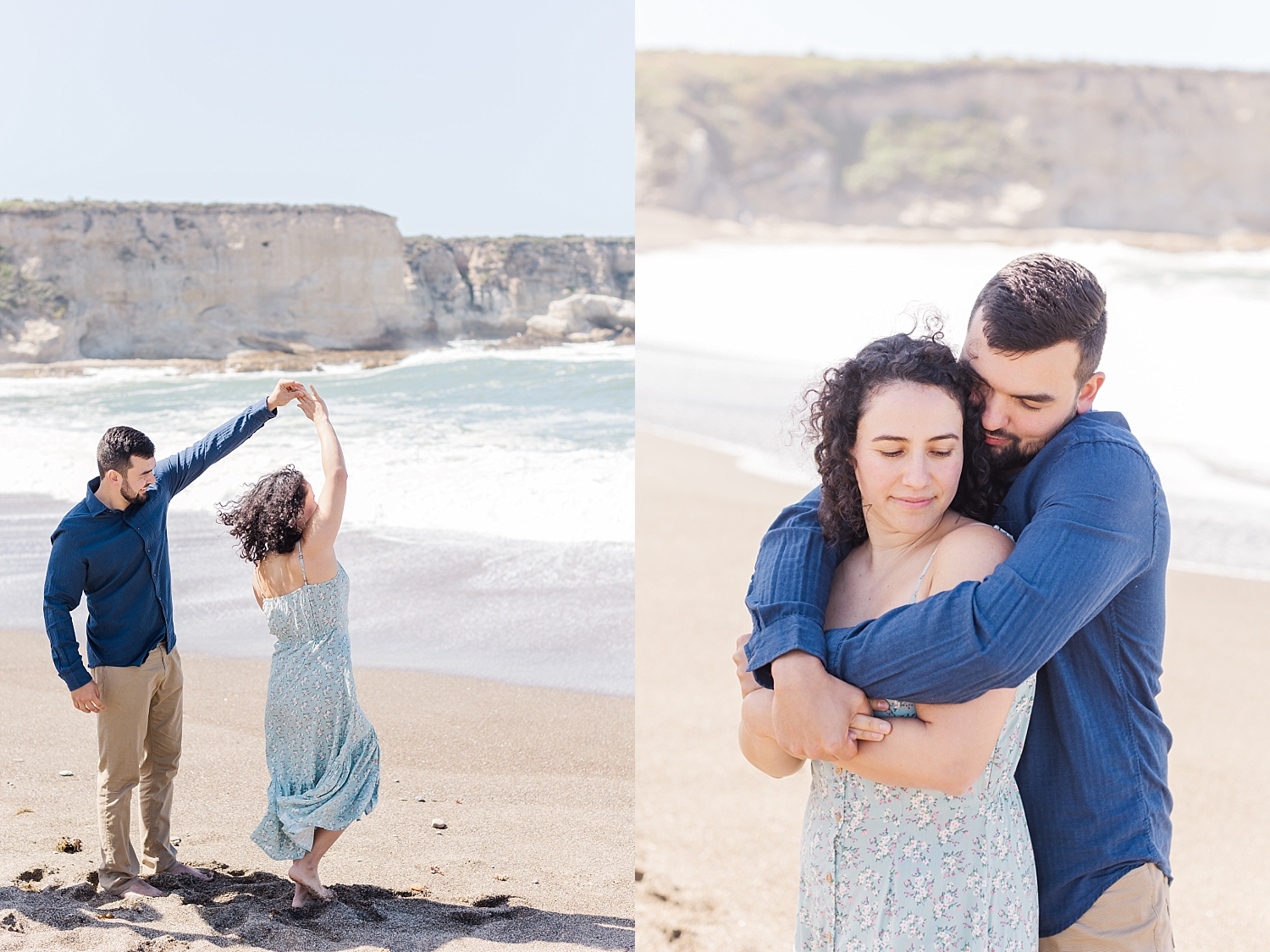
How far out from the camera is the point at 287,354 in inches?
346

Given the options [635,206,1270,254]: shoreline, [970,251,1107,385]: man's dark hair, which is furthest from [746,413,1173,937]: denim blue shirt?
[635,206,1270,254]: shoreline

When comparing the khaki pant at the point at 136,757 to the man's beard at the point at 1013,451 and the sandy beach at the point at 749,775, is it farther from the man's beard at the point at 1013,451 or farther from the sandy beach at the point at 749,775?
the man's beard at the point at 1013,451

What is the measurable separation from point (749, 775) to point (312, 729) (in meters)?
2.05

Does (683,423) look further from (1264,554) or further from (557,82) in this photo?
(1264,554)

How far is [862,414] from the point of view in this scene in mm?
1434

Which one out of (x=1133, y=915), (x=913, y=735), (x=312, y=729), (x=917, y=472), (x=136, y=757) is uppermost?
(x=917, y=472)

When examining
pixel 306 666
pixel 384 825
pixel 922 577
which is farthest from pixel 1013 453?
pixel 384 825

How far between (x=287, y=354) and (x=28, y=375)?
2034 mm

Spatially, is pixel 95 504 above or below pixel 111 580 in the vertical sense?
above

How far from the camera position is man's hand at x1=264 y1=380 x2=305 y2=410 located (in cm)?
328

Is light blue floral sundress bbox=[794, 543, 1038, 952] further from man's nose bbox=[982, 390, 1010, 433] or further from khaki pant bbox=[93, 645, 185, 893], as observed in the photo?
khaki pant bbox=[93, 645, 185, 893]

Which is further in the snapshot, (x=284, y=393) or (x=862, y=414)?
(x=284, y=393)

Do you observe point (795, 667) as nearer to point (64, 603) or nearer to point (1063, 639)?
point (1063, 639)

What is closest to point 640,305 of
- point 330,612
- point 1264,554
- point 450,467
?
point 450,467
